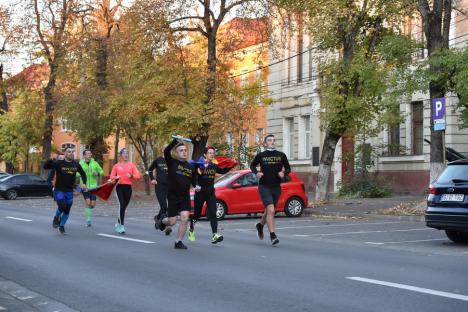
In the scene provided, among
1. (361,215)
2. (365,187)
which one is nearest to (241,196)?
(361,215)

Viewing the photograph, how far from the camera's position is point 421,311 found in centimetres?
737

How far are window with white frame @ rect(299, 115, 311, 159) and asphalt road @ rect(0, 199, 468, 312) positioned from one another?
2353 cm

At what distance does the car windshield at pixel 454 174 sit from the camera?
14005 mm

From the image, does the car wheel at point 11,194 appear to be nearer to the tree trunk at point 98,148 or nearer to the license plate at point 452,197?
the tree trunk at point 98,148

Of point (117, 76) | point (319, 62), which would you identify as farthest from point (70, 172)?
point (117, 76)

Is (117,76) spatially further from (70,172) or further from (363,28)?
(70,172)

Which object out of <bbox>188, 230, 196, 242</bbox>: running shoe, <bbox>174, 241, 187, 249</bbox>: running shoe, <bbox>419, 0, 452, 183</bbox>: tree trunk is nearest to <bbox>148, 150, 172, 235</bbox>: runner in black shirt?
<bbox>188, 230, 196, 242</bbox>: running shoe

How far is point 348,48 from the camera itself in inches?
1034

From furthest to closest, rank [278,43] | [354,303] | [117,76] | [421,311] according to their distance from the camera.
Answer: [117,76] < [278,43] < [354,303] < [421,311]

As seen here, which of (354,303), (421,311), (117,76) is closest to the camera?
(421,311)

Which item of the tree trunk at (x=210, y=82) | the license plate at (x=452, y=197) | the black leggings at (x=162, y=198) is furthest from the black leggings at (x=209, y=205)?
the tree trunk at (x=210, y=82)

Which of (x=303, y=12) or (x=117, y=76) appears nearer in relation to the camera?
(x=303, y=12)

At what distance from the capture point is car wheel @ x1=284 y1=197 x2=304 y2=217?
23.7 m

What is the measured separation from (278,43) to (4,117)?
32.5 meters
